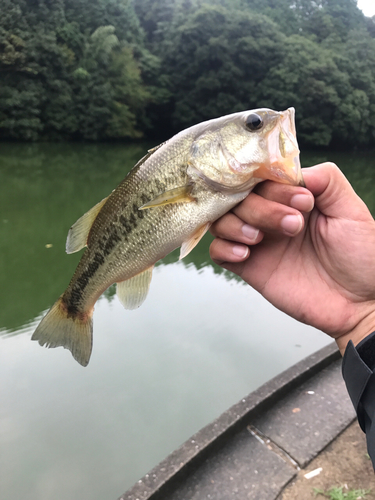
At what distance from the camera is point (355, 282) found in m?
1.99

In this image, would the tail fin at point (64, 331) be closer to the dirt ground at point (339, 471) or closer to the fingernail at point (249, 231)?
the fingernail at point (249, 231)

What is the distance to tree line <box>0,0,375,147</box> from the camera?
87.2 ft

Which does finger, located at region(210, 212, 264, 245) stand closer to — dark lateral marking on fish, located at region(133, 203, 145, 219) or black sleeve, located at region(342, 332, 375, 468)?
dark lateral marking on fish, located at region(133, 203, 145, 219)

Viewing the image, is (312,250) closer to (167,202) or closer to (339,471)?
(167,202)

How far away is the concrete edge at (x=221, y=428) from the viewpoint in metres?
2.53

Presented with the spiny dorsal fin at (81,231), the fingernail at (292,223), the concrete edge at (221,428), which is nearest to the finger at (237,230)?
the fingernail at (292,223)

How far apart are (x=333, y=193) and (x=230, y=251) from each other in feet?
1.88

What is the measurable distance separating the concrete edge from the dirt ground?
554 millimetres

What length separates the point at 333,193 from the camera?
1.88 metres

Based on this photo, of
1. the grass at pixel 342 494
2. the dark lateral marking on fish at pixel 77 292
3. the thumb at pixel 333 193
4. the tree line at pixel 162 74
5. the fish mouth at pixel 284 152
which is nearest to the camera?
the fish mouth at pixel 284 152

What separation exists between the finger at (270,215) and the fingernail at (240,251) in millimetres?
168

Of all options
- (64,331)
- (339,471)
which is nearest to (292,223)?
(64,331)

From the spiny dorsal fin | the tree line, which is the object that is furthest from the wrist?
the tree line

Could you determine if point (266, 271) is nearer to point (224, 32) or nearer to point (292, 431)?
point (292, 431)
